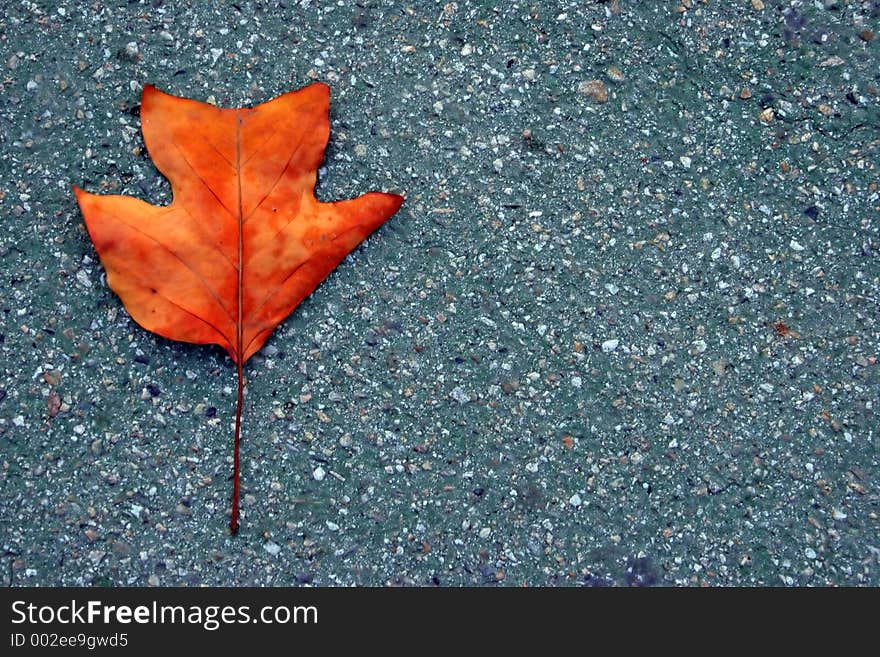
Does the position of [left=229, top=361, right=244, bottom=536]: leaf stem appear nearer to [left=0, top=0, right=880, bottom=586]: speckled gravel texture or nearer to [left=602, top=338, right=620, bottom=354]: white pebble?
[left=0, top=0, right=880, bottom=586]: speckled gravel texture

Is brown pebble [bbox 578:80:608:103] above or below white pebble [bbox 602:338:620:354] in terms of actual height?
above

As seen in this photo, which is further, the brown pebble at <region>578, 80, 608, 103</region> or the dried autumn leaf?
the brown pebble at <region>578, 80, 608, 103</region>

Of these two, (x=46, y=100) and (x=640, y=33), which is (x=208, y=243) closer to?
(x=46, y=100)

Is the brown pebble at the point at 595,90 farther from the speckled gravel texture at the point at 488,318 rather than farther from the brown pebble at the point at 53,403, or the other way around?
the brown pebble at the point at 53,403

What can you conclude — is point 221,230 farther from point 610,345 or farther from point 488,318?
point 610,345

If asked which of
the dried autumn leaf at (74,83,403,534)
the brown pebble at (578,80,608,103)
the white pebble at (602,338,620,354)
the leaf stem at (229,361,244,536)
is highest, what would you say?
the brown pebble at (578,80,608,103)

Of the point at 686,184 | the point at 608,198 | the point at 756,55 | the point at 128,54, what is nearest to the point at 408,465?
the point at 608,198

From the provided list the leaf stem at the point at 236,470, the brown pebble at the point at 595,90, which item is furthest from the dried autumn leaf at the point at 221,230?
the brown pebble at the point at 595,90

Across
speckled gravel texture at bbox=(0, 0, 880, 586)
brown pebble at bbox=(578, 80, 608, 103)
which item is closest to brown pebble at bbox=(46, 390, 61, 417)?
speckled gravel texture at bbox=(0, 0, 880, 586)
